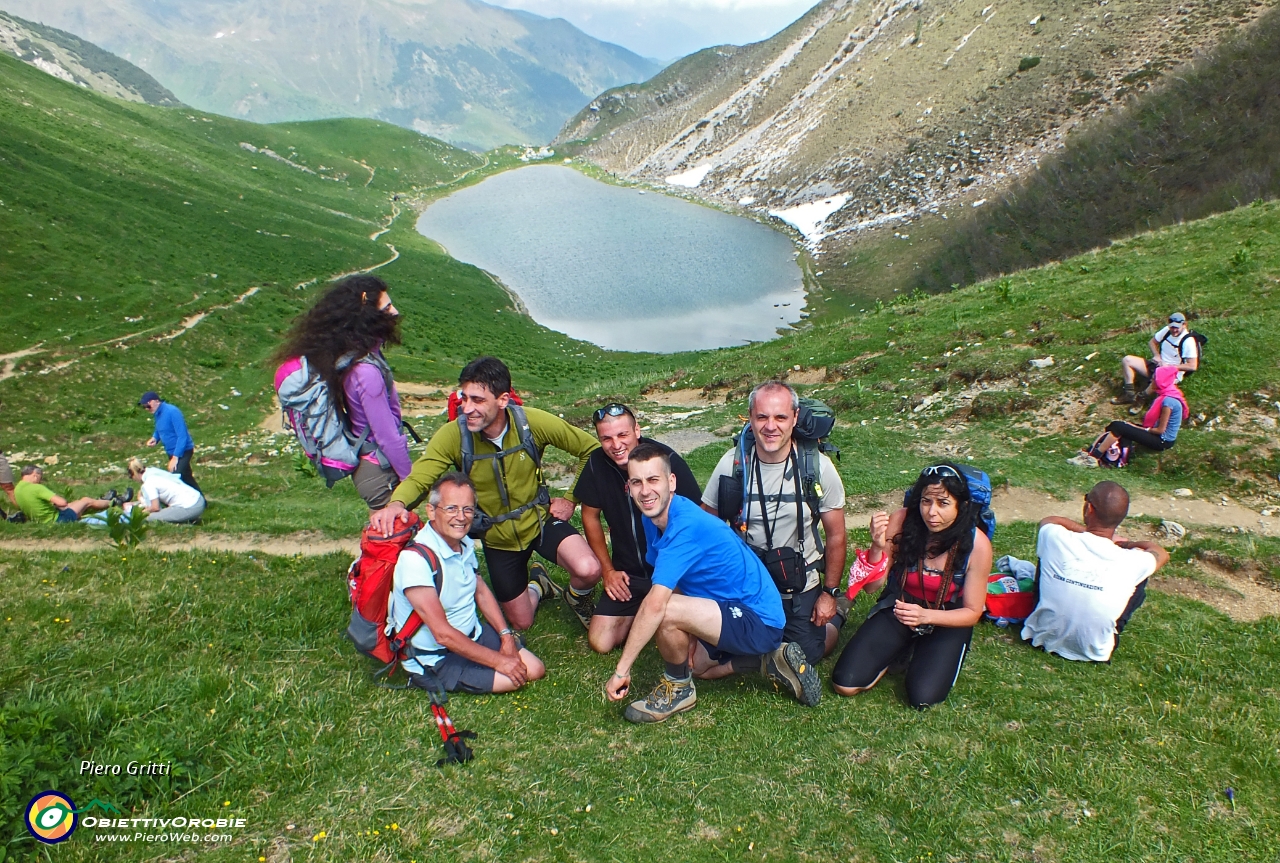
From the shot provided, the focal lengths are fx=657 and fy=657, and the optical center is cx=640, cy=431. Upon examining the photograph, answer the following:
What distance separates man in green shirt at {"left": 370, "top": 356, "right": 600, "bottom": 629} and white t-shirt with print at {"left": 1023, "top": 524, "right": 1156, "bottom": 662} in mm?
4408

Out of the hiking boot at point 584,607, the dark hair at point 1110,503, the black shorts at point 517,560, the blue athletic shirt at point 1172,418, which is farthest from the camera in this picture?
the blue athletic shirt at point 1172,418

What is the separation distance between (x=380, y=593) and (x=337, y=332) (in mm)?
2402

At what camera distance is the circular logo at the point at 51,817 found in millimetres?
3645

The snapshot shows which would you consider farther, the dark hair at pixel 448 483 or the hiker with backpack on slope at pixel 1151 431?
the hiker with backpack on slope at pixel 1151 431

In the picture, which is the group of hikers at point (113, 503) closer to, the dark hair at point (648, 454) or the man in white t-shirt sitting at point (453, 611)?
the man in white t-shirt sitting at point (453, 611)

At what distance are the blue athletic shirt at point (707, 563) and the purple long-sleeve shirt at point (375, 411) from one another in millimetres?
2515

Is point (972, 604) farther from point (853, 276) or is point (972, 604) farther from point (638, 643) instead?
point (853, 276)

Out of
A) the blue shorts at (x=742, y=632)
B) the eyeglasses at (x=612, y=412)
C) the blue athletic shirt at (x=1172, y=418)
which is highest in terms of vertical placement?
the blue athletic shirt at (x=1172, y=418)

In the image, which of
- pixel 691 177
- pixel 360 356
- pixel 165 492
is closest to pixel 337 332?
pixel 360 356

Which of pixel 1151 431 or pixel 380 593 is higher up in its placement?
pixel 1151 431

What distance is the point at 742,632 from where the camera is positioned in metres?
5.47

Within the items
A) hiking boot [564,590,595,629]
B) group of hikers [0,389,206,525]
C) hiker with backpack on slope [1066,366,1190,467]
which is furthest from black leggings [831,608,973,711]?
group of hikers [0,389,206,525]

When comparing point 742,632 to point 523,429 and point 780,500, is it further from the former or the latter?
point 523,429

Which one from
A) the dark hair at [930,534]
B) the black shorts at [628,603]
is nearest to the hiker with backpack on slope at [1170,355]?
the dark hair at [930,534]
